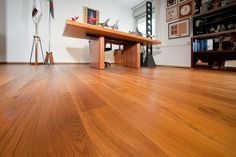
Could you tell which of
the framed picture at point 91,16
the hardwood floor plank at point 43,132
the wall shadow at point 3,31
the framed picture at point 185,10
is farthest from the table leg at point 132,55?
the wall shadow at point 3,31

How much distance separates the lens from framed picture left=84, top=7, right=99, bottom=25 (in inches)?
166

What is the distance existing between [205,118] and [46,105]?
56 centimetres

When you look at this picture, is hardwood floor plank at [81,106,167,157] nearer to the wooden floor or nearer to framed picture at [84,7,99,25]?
the wooden floor

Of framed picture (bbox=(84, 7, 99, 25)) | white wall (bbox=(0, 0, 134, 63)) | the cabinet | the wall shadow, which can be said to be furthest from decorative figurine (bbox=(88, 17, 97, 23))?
the cabinet

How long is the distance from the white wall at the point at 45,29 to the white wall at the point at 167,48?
160 cm

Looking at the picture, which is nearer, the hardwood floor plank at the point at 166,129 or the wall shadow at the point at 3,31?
the hardwood floor plank at the point at 166,129

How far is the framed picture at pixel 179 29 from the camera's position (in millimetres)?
3285

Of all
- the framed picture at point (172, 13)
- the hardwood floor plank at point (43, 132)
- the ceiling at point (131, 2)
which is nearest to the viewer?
the hardwood floor plank at point (43, 132)

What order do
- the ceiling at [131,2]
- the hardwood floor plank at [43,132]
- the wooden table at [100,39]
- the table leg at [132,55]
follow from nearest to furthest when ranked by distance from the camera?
the hardwood floor plank at [43,132]
the wooden table at [100,39]
the table leg at [132,55]
the ceiling at [131,2]

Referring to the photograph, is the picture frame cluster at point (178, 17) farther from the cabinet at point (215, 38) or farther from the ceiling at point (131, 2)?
the ceiling at point (131, 2)

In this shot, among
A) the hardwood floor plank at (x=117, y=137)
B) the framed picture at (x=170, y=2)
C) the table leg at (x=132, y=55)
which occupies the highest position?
the framed picture at (x=170, y=2)

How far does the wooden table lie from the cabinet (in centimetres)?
111

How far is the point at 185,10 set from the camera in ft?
10.9

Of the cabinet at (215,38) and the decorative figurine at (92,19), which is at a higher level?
the decorative figurine at (92,19)
